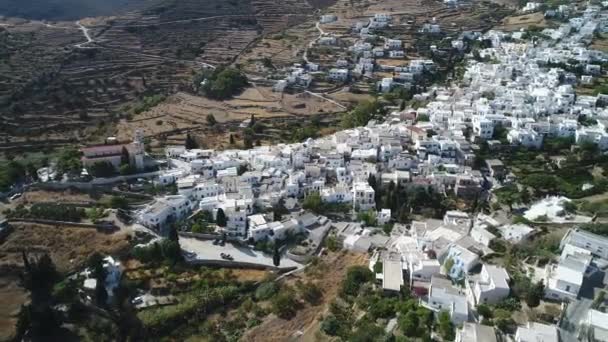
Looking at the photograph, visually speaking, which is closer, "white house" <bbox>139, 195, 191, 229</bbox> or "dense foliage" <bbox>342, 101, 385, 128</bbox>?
"white house" <bbox>139, 195, 191, 229</bbox>

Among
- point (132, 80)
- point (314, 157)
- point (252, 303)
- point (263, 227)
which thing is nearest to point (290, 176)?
point (314, 157)

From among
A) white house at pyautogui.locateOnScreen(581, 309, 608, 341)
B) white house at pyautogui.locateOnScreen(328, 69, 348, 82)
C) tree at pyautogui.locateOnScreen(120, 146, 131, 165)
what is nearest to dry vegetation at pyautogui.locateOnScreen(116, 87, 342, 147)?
white house at pyautogui.locateOnScreen(328, 69, 348, 82)

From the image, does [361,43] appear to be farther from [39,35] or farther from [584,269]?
[584,269]

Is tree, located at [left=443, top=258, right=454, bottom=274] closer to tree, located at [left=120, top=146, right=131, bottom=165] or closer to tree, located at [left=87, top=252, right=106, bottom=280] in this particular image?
tree, located at [left=87, top=252, right=106, bottom=280]

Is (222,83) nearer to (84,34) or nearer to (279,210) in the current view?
(279,210)

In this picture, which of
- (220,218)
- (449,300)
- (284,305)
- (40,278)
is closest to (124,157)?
(220,218)
